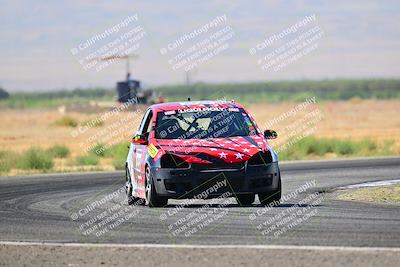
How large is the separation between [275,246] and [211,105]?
680 cm

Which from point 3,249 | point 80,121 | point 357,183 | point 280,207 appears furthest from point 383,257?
point 80,121

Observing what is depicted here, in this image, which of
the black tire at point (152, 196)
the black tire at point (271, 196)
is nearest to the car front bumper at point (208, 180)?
the black tire at point (152, 196)

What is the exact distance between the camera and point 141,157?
18.5 meters

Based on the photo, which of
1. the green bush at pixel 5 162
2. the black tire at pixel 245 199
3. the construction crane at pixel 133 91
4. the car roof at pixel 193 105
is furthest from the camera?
the construction crane at pixel 133 91

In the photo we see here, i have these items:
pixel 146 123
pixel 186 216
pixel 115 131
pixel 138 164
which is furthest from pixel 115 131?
pixel 186 216

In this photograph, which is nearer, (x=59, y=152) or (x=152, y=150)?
(x=152, y=150)

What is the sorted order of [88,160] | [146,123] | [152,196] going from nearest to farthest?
[152,196], [146,123], [88,160]

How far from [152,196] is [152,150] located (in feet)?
2.31

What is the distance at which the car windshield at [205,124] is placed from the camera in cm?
1836

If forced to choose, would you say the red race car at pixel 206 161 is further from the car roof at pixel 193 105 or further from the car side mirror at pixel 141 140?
the car roof at pixel 193 105

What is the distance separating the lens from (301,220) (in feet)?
49.4

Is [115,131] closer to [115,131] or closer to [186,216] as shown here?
[115,131]

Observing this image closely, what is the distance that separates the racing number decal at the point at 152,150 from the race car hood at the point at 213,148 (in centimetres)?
7

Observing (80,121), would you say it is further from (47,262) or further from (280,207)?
(47,262)
